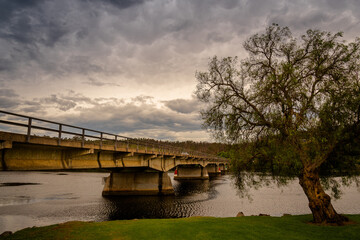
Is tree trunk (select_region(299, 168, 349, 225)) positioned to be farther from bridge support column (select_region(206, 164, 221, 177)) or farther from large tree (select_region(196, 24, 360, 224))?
bridge support column (select_region(206, 164, 221, 177))

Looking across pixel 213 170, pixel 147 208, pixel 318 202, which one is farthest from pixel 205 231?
pixel 213 170

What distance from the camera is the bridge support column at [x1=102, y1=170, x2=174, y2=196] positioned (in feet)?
149

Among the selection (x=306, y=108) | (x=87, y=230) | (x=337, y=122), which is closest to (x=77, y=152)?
(x=87, y=230)

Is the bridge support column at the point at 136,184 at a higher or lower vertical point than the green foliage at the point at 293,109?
lower

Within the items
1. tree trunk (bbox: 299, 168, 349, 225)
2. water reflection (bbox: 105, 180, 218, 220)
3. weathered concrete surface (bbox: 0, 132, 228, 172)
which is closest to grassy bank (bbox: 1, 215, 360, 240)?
tree trunk (bbox: 299, 168, 349, 225)

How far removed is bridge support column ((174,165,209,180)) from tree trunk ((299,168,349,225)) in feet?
264

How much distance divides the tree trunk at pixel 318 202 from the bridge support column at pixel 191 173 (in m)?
80.6

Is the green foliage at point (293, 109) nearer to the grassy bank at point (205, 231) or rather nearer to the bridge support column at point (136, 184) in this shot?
the grassy bank at point (205, 231)

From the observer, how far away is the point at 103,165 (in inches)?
1131

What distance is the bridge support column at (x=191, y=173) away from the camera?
96287 millimetres

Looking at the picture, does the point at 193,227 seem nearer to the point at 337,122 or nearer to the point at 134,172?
the point at 337,122

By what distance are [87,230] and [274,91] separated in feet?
51.6

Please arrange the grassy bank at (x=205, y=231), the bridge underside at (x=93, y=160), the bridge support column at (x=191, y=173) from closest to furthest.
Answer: the grassy bank at (x=205, y=231)
the bridge underside at (x=93, y=160)
the bridge support column at (x=191, y=173)

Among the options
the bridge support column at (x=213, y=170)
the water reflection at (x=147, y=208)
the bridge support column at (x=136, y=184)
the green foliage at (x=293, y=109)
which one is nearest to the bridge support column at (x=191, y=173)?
the bridge support column at (x=213, y=170)
